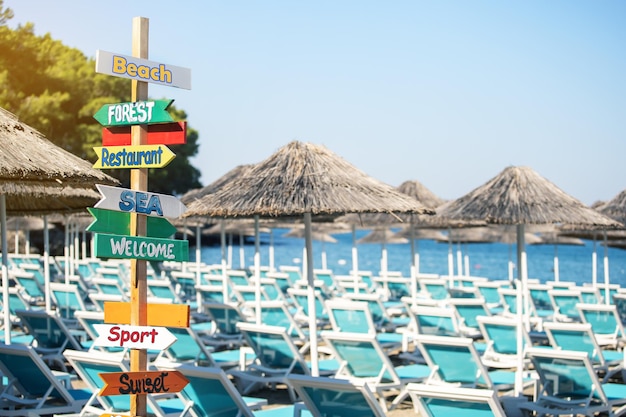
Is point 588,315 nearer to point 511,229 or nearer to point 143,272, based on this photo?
point 143,272

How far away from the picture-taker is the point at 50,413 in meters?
5.90

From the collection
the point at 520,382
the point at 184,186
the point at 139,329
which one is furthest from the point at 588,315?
the point at 184,186

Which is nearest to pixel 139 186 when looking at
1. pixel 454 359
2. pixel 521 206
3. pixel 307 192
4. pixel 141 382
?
pixel 141 382

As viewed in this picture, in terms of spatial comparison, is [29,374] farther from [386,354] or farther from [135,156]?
[386,354]

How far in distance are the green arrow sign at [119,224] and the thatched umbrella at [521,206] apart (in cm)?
499

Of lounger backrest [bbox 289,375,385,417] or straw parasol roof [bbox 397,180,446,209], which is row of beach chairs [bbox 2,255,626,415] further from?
straw parasol roof [bbox 397,180,446,209]

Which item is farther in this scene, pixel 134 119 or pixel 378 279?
pixel 378 279

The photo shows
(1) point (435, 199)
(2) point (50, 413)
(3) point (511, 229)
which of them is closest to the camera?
(2) point (50, 413)

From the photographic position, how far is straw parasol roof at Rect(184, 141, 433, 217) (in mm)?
7051

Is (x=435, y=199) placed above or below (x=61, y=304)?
above

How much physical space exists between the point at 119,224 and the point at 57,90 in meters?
39.9

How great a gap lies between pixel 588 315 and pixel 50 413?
20.5 ft

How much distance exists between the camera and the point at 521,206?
9.02 metres

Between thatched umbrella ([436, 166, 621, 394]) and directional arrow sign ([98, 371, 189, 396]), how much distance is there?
16.5 feet
